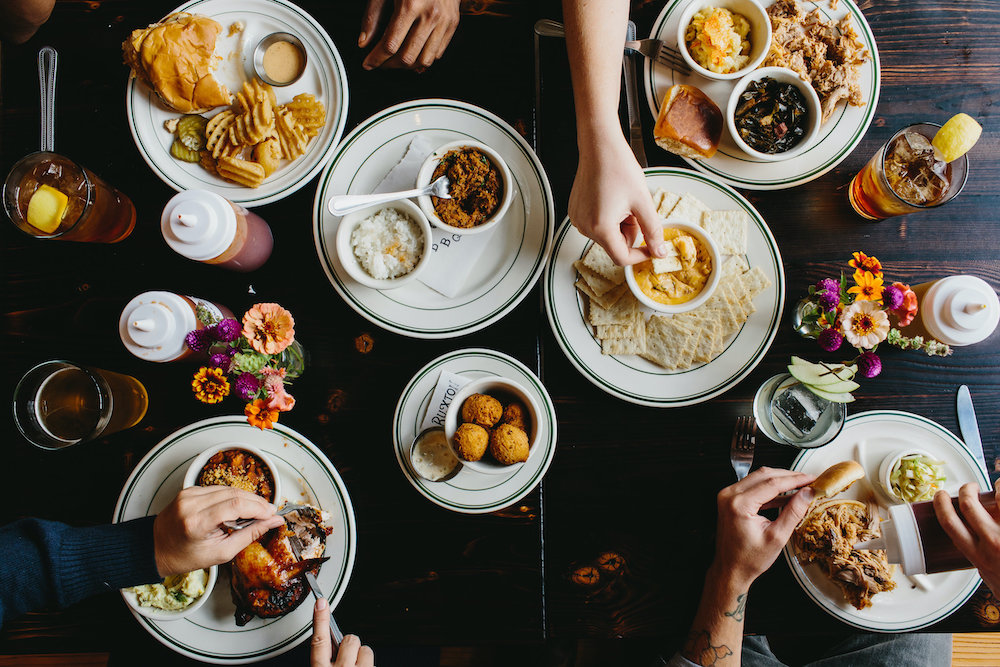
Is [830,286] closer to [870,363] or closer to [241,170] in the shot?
[870,363]

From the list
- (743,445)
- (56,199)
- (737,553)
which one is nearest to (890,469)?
(743,445)

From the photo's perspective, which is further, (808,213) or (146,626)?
(808,213)

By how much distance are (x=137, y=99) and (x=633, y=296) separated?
171 centimetres

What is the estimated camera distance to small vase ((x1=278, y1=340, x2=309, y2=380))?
1687 millimetres

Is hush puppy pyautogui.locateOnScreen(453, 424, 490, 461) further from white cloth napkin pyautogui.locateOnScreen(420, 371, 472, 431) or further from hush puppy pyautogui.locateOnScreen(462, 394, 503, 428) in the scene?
white cloth napkin pyautogui.locateOnScreen(420, 371, 472, 431)

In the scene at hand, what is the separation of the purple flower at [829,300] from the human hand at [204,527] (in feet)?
5.76

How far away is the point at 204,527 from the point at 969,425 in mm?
2374

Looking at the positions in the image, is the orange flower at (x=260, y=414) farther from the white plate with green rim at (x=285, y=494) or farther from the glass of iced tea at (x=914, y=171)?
the glass of iced tea at (x=914, y=171)

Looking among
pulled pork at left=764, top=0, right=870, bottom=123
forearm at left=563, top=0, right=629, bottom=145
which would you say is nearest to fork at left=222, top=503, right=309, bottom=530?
forearm at left=563, top=0, right=629, bottom=145

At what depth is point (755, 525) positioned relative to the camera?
1699mm

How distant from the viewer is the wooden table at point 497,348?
1799mm

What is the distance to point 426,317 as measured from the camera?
1.80 m

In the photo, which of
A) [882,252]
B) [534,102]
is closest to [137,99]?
[534,102]

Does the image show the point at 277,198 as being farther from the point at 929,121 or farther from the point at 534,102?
the point at 929,121
